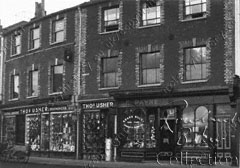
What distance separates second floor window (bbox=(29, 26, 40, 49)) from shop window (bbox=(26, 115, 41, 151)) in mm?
4728

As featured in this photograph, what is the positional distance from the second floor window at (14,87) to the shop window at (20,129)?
5.35 ft

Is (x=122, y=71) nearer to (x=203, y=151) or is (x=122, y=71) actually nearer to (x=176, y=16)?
(x=176, y=16)

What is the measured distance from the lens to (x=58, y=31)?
29.0 metres

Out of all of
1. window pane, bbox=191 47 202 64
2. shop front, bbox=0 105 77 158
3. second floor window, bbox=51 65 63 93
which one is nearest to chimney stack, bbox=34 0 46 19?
second floor window, bbox=51 65 63 93

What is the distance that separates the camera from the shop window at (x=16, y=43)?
3254cm

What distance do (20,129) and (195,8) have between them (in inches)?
606

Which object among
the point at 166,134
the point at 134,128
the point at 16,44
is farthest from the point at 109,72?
the point at 16,44

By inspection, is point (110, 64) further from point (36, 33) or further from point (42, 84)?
point (36, 33)

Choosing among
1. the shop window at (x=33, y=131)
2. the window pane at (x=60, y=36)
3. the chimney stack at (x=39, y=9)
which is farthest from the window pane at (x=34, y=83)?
the chimney stack at (x=39, y=9)

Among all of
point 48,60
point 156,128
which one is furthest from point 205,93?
point 48,60

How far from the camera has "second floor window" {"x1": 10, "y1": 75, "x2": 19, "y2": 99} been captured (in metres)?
32.6

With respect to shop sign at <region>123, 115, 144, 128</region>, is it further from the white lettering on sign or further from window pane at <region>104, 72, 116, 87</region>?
window pane at <region>104, 72, 116, 87</region>

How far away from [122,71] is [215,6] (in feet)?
20.2

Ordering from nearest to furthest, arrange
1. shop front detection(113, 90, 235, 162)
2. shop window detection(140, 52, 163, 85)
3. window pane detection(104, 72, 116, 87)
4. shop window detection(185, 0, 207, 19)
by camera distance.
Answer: shop front detection(113, 90, 235, 162), shop window detection(185, 0, 207, 19), shop window detection(140, 52, 163, 85), window pane detection(104, 72, 116, 87)
